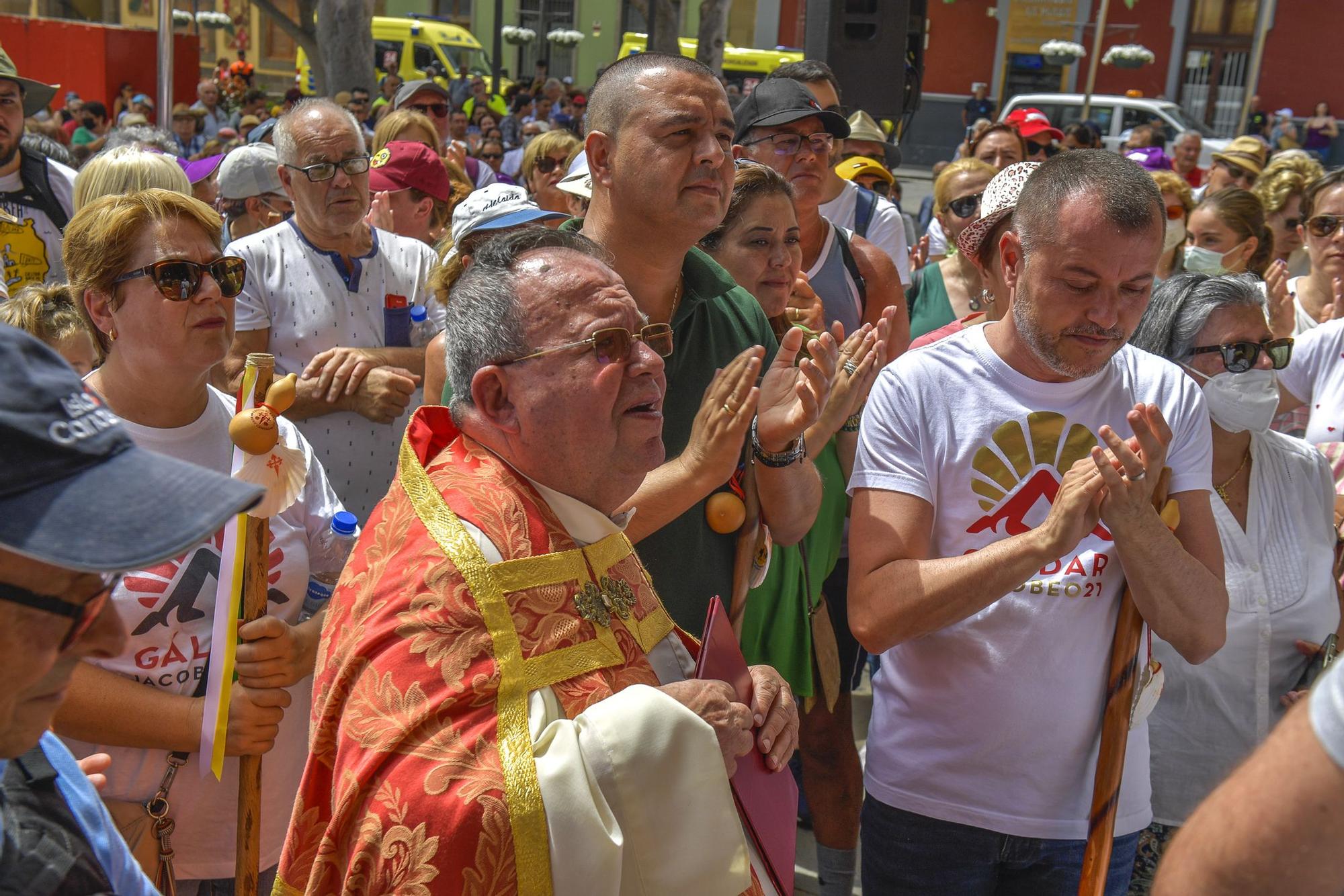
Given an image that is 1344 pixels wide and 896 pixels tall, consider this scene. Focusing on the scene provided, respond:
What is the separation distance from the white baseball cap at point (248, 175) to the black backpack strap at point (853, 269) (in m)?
2.46

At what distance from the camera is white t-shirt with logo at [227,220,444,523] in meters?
3.81

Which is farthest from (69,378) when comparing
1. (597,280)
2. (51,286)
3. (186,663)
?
(51,286)

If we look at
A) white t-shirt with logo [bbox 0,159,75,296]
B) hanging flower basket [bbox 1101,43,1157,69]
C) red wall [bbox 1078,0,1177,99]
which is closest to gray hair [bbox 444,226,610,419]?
white t-shirt with logo [bbox 0,159,75,296]

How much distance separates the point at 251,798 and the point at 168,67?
621cm

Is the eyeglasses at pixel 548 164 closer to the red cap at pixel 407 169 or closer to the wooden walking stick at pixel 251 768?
the red cap at pixel 407 169

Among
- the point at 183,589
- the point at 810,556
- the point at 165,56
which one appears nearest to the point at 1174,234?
the point at 810,556

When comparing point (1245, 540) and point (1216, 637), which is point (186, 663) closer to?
point (1216, 637)

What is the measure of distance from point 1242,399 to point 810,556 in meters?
1.15

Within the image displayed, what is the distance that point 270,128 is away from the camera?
23.3 ft

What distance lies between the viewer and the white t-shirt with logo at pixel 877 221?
5574 millimetres

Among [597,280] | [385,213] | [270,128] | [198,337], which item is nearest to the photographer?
[597,280]

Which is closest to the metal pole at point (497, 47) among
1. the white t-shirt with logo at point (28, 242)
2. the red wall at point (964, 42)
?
the red wall at point (964, 42)

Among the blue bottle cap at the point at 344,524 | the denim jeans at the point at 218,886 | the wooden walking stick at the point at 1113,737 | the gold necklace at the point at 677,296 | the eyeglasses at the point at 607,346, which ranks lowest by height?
the denim jeans at the point at 218,886

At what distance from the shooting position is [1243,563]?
3115mm
